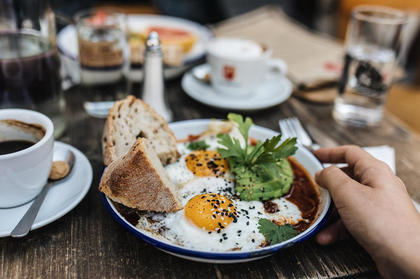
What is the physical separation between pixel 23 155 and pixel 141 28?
2.31 m

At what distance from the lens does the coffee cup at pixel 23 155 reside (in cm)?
122

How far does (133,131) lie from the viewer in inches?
63.2

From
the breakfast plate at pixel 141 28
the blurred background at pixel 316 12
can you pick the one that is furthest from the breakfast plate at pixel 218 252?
the blurred background at pixel 316 12

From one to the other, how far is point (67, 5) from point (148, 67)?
2553 mm

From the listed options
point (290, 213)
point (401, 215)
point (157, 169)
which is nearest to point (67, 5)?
point (157, 169)

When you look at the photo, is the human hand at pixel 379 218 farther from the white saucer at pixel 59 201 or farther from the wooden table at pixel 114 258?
the white saucer at pixel 59 201

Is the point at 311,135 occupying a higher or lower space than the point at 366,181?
lower

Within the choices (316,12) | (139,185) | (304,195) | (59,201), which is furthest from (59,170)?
(316,12)

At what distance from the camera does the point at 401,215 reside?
1.12m

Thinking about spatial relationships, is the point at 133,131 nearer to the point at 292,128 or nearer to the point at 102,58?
the point at 102,58

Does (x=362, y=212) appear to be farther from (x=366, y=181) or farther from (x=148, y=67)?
(x=148, y=67)

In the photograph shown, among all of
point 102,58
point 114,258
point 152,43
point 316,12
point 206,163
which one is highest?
point 152,43

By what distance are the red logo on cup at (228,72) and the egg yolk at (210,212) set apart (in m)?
1.07

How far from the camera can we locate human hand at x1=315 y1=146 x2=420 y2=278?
42.0 inches
